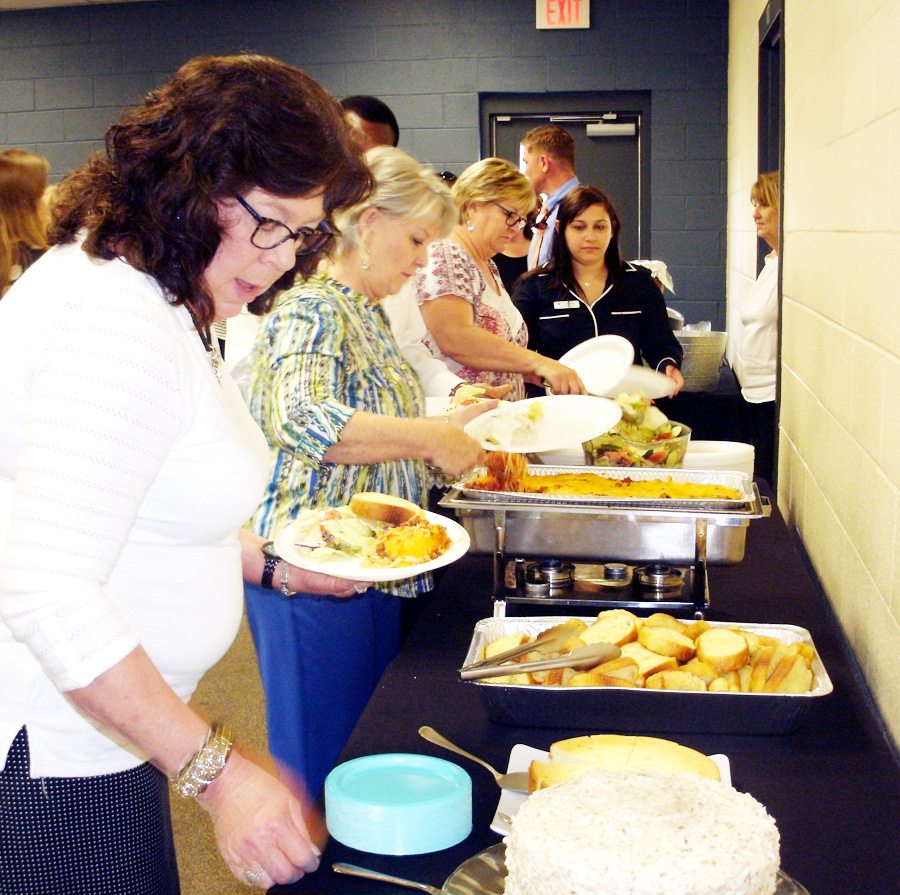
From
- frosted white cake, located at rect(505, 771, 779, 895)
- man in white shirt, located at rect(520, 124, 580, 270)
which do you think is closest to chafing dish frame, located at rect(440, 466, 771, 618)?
frosted white cake, located at rect(505, 771, 779, 895)

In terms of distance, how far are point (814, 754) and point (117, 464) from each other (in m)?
0.78

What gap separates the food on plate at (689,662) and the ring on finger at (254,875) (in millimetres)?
361

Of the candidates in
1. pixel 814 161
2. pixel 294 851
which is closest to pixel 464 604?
pixel 294 851

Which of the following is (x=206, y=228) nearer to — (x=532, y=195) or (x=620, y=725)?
(x=620, y=725)

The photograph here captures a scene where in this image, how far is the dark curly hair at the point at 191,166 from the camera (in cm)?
98

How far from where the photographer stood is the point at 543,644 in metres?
1.29

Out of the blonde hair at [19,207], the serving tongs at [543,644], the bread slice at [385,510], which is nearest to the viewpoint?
the serving tongs at [543,644]

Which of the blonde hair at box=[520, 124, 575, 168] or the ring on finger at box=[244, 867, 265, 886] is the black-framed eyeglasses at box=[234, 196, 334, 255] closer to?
the ring on finger at box=[244, 867, 265, 886]

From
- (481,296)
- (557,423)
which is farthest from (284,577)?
(481,296)

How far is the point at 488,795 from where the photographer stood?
1.05 metres

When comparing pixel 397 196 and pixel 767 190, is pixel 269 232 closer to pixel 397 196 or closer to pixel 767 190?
pixel 397 196

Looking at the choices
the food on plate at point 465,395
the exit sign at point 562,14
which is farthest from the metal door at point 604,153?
the food on plate at point 465,395

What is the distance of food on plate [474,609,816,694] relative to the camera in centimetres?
119

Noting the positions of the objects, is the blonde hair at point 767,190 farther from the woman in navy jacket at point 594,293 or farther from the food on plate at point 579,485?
the food on plate at point 579,485
